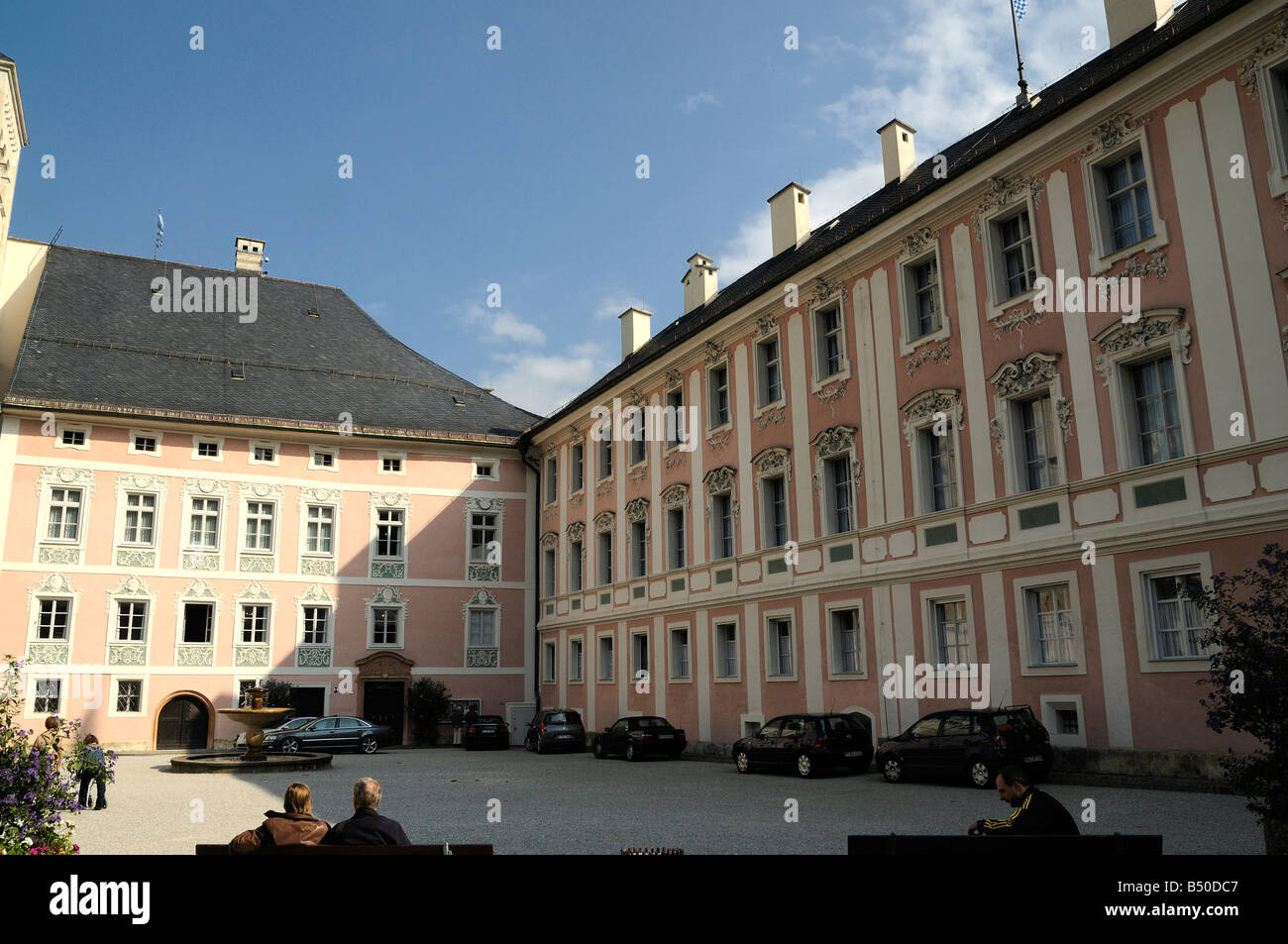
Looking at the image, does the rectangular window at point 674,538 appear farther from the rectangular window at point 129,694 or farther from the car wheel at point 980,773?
the rectangular window at point 129,694

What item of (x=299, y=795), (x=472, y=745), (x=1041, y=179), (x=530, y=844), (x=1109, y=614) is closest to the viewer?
(x=299, y=795)

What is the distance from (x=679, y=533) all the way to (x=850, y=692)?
9.07m

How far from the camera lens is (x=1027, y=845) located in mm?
5344

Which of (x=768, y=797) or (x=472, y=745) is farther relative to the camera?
(x=472, y=745)

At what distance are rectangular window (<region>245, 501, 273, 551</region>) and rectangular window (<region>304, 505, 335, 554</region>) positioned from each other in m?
1.28

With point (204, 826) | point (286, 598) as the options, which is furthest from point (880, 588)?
point (286, 598)

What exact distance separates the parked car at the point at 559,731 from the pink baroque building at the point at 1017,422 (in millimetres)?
3263

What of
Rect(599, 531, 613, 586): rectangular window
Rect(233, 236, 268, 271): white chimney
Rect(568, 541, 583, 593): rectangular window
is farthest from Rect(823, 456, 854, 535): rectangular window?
Rect(233, 236, 268, 271): white chimney

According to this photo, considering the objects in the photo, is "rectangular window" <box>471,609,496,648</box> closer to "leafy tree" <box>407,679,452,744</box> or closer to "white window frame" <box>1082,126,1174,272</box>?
"leafy tree" <box>407,679,452,744</box>

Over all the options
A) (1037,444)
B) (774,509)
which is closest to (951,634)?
(1037,444)

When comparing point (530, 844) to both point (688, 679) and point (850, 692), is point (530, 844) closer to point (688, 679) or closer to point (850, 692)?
point (850, 692)

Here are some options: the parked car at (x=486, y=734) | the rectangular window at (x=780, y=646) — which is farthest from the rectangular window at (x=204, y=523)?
the rectangular window at (x=780, y=646)

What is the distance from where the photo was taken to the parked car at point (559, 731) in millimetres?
31359

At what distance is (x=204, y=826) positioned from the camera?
1432 cm
